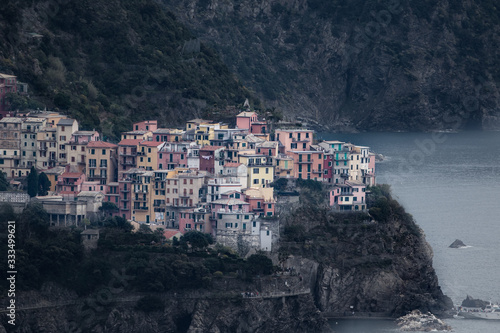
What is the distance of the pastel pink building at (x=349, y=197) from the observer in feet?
302

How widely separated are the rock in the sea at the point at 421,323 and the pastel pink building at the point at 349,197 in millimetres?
8616

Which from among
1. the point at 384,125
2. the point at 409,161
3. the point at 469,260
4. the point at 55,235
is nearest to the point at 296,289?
the point at 55,235

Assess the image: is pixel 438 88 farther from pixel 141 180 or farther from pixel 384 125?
pixel 141 180

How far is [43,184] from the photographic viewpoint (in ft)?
299

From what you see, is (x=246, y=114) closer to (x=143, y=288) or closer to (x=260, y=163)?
(x=260, y=163)

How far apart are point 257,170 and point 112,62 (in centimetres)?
3248

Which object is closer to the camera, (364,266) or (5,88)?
(364,266)

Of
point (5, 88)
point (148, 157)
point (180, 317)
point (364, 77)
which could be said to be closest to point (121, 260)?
point (180, 317)

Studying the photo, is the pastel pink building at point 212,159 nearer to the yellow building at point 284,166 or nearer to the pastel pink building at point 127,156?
the yellow building at point 284,166

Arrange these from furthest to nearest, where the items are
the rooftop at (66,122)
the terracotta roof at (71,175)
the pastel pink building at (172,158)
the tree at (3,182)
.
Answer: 1. the rooftop at (66,122)
2. the pastel pink building at (172,158)
3. the terracotta roof at (71,175)
4. the tree at (3,182)

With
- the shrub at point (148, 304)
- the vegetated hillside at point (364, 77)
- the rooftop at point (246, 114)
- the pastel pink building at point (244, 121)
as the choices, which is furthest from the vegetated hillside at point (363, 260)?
the vegetated hillside at point (364, 77)

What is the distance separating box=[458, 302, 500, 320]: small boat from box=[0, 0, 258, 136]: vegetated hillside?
28.7m

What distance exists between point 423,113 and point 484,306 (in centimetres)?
10530

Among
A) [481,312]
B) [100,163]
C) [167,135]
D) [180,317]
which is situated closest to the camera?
[180,317]
